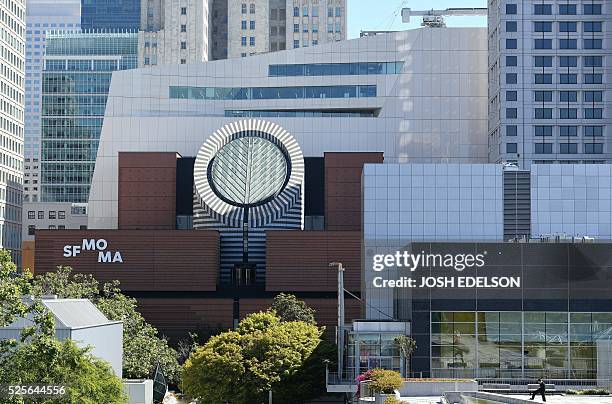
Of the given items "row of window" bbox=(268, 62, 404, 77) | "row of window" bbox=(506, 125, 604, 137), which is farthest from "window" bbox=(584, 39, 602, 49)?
"row of window" bbox=(268, 62, 404, 77)

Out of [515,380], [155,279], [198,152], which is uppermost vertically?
[198,152]

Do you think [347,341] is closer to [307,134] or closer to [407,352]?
[407,352]

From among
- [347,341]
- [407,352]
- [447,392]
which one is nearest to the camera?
[447,392]

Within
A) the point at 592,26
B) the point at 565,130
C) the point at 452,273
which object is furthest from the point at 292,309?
the point at 592,26

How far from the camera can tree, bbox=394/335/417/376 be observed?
9281 cm

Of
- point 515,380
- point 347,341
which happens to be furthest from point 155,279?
point 515,380

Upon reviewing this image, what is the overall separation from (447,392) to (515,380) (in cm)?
1552

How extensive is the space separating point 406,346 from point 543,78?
72.2 metres

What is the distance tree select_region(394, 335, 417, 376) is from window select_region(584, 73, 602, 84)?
72838 mm

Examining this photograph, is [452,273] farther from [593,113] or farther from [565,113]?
[593,113]

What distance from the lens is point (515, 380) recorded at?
93688 millimetres

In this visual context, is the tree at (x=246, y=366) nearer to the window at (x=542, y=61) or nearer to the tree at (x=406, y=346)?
the tree at (x=406, y=346)

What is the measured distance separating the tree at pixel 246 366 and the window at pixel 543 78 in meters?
68.1

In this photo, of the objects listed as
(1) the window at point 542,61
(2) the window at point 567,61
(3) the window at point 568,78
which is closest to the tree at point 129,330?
(1) the window at point 542,61
